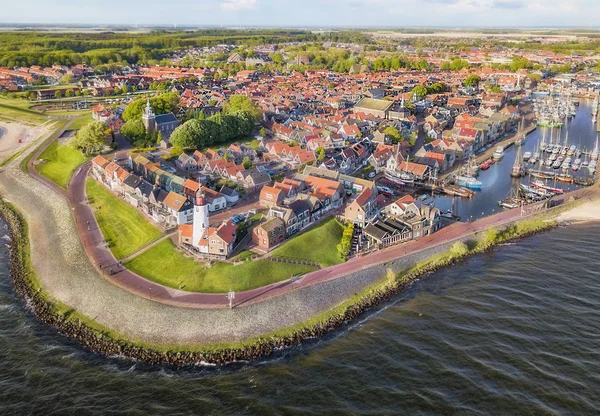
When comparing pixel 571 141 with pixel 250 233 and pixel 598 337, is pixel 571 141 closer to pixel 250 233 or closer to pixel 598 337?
pixel 598 337

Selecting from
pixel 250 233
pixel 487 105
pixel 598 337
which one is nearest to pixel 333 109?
pixel 487 105

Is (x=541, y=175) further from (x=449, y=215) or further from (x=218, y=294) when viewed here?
(x=218, y=294)

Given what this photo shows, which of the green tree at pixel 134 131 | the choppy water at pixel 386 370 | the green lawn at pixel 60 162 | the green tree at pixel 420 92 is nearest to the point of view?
the choppy water at pixel 386 370

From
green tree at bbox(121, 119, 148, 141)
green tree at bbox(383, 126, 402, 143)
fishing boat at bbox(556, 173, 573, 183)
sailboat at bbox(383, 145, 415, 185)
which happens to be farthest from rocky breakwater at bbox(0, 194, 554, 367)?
green tree at bbox(383, 126, 402, 143)

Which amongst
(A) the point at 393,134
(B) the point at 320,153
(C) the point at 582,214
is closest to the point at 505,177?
(C) the point at 582,214

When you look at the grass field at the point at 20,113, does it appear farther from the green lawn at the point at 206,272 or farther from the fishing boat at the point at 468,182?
the fishing boat at the point at 468,182

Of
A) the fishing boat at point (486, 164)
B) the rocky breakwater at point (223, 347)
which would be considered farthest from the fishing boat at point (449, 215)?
the fishing boat at point (486, 164)
